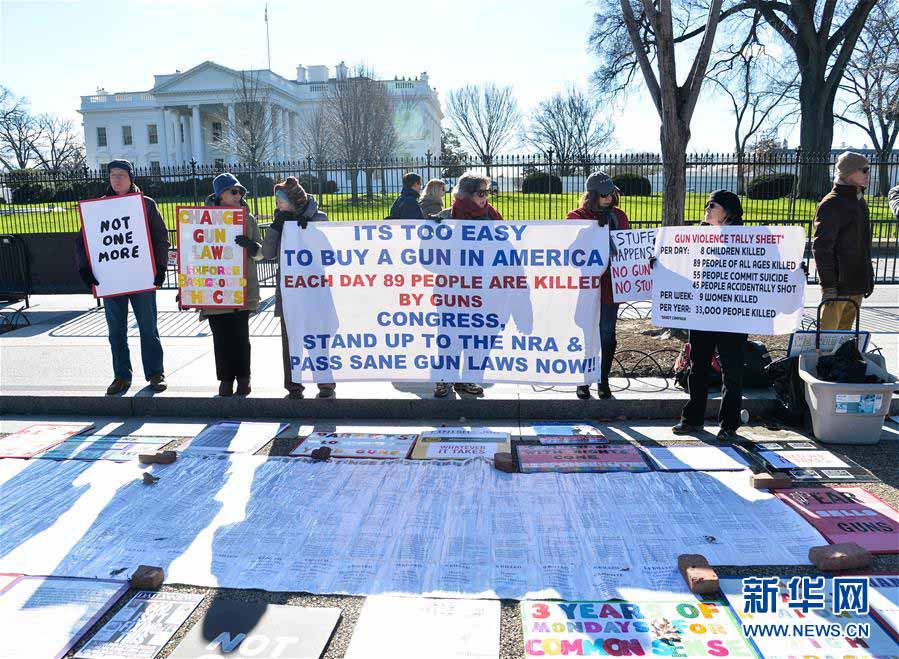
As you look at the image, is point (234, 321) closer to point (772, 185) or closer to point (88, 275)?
point (88, 275)

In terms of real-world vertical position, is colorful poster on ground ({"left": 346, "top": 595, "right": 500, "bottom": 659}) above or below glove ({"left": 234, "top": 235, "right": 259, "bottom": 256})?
below

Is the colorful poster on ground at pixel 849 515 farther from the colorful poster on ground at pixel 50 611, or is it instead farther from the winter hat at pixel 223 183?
the winter hat at pixel 223 183

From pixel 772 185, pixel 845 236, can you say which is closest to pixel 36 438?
pixel 845 236

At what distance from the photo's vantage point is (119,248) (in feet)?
21.3

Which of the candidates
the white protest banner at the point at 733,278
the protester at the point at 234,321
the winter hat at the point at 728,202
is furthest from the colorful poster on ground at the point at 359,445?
the winter hat at the point at 728,202

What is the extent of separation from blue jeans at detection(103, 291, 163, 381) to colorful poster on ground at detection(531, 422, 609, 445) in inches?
141

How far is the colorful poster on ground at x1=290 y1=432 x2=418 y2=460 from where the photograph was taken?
518 cm

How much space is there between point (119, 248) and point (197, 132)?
72.0 m

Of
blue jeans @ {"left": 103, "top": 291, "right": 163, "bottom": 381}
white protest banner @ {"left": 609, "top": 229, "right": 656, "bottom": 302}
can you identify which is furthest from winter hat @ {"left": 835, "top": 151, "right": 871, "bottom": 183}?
blue jeans @ {"left": 103, "top": 291, "right": 163, "bottom": 381}

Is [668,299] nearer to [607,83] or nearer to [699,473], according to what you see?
[699,473]

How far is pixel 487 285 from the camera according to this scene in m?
5.84

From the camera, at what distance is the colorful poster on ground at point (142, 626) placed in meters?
2.95

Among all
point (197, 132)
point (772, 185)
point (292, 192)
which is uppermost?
point (197, 132)

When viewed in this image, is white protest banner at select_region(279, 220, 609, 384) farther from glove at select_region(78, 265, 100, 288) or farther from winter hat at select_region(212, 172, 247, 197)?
glove at select_region(78, 265, 100, 288)
